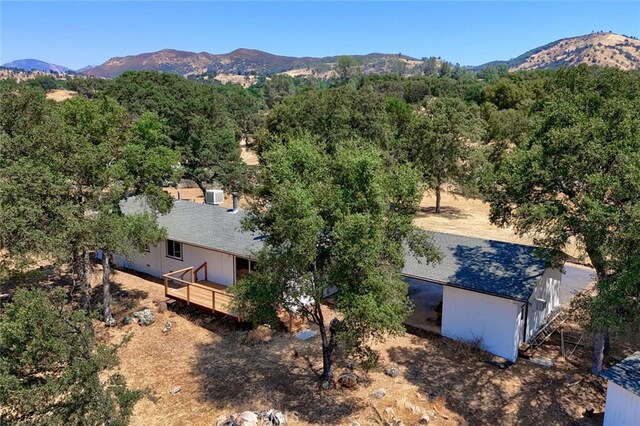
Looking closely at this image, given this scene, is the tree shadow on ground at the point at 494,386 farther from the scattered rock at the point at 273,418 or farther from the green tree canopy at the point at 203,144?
the green tree canopy at the point at 203,144

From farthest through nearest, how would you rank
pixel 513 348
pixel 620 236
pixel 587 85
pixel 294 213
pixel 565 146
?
pixel 587 85
pixel 513 348
pixel 565 146
pixel 620 236
pixel 294 213

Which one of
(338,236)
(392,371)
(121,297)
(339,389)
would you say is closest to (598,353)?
(392,371)

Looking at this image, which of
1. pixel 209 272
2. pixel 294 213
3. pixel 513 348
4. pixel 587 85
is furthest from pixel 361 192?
pixel 587 85

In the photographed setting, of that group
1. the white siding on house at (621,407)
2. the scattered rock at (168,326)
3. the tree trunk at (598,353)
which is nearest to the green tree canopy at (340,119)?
the scattered rock at (168,326)

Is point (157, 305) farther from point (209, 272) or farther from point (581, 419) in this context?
point (581, 419)

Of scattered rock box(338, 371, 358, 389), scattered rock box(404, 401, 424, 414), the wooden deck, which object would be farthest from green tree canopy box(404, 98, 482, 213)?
scattered rock box(404, 401, 424, 414)

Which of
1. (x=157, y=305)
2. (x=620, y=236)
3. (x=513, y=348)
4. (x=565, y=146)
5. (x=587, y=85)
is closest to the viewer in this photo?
(x=620, y=236)

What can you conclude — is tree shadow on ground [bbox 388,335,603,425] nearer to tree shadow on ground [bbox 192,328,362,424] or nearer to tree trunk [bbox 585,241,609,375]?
tree trunk [bbox 585,241,609,375]
